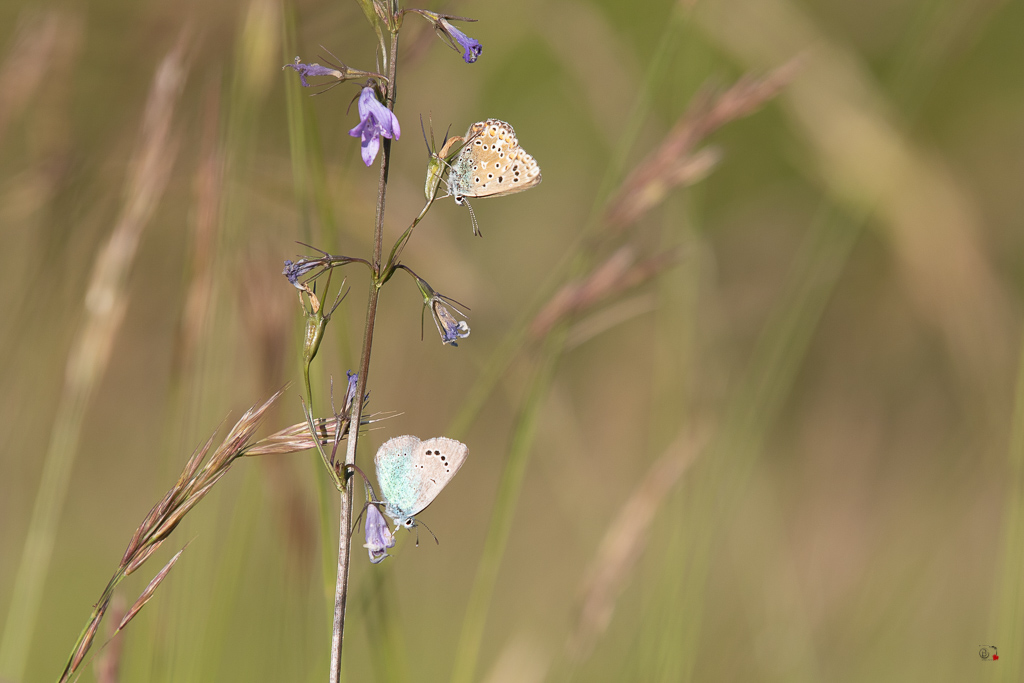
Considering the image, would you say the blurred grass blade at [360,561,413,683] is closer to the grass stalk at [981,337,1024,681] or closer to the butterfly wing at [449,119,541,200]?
the butterfly wing at [449,119,541,200]

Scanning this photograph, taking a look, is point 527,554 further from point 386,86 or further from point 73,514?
point 386,86

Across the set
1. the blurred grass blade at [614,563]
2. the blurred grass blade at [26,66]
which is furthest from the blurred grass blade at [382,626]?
the blurred grass blade at [26,66]

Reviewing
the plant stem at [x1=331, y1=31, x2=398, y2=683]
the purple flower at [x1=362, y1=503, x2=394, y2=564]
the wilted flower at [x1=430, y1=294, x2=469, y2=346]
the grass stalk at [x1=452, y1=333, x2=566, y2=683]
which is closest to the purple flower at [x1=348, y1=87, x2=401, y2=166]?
the plant stem at [x1=331, y1=31, x2=398, y2=683]

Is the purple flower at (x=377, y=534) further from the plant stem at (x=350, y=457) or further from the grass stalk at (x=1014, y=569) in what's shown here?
the grass stalk at (x=1014, y=569)

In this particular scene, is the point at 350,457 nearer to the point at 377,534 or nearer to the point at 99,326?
the point at 377,534

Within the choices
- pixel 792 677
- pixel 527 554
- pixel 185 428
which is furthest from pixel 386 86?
pixel 527 554

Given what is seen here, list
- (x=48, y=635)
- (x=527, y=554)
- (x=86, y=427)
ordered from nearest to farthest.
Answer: (x=48, y=635) → (x=527, y=554) → (x=86, y=427)

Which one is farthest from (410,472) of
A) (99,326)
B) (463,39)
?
(99,326)
